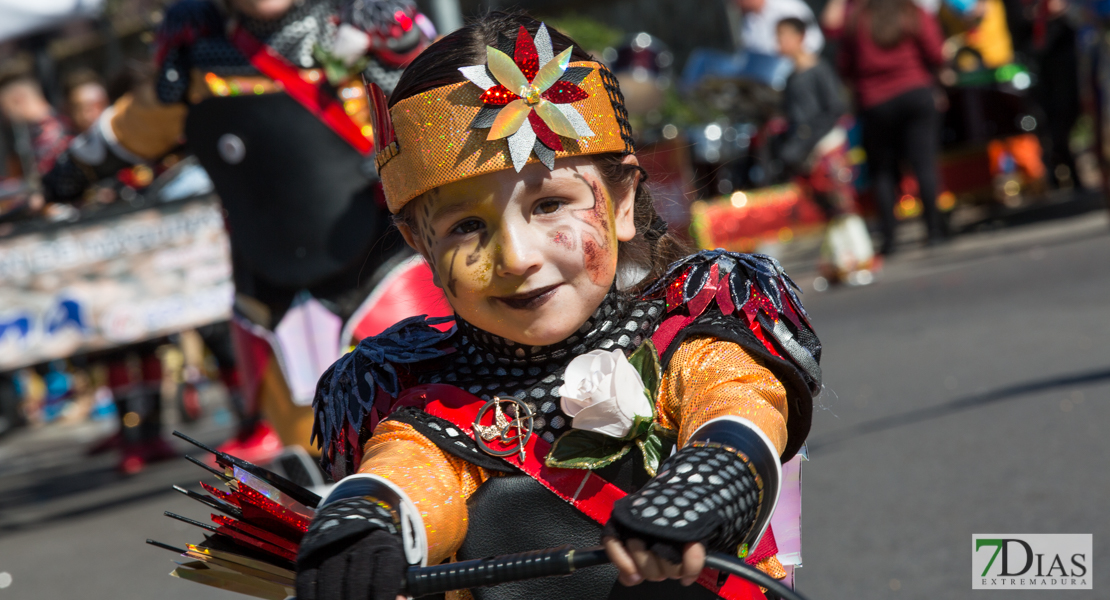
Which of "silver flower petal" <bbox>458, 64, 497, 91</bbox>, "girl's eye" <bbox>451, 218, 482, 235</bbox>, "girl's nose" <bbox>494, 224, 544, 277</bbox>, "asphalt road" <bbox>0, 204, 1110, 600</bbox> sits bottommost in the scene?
"asphalt road" <bbox>0, 204, 1110, 600</bbox>

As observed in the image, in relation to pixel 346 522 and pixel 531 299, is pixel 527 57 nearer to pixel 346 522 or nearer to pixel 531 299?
pixel 531 299

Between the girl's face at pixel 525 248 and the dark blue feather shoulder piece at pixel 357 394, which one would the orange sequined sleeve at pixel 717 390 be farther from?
the dark blue feather shoulder piece at pixel 357 394

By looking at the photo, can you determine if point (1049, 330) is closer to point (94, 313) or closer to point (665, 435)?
point (665, 435)

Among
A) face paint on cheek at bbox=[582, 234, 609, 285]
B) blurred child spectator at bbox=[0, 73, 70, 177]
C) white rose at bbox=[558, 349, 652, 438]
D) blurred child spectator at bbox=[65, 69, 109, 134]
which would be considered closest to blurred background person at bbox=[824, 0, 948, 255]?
blurred child spectator at bbox=[65, 69, 109, 134]

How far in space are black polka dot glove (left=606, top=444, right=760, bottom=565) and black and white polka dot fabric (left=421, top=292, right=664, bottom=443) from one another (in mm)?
366

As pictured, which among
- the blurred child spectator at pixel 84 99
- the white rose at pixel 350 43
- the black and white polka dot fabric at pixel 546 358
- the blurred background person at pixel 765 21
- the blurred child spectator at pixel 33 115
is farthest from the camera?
the blurred background person at pixel 765 21

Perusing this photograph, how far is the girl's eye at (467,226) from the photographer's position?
1862 millimetres

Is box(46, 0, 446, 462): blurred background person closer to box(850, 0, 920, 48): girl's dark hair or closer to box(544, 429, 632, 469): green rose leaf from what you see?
box(544, 429, 632, 469): green rose leaf

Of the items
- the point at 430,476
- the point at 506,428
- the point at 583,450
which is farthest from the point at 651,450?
the point at 430,476

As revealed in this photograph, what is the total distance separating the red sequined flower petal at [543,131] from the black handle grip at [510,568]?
2.04 feet

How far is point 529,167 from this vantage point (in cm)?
183

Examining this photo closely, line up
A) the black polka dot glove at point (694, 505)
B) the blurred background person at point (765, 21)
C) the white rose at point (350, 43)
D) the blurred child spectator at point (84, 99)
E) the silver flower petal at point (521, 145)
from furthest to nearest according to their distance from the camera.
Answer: the blurred background person at point (765, 21)
the blurred child spectator at point (84, 99)
the white rose at point (350, 43)
the silver flower petal at point (521, 145)
the black polka dot glove at point (694, 505)

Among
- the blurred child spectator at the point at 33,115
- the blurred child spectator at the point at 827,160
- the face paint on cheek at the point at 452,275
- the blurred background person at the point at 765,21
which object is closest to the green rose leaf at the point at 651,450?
the face paint on cheek at the point at 452,275

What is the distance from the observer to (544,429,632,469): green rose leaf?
181 cm
